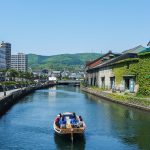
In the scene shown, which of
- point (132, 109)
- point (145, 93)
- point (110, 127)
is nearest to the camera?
point (110, 127)

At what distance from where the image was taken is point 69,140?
43281 mm

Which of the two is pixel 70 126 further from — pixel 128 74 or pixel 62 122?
pixel 128 74

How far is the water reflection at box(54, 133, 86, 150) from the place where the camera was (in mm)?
40531

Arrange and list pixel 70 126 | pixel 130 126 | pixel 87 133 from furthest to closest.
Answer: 1. pixel 130 126
2. pixel 87 133
3. pixel 70 126

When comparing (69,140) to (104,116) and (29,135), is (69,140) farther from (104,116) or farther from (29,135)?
(104,116)

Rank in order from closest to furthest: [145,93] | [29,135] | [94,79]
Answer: [29,135], [145,93], [94,79]

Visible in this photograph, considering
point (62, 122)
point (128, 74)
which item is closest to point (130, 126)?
point (62, 122)

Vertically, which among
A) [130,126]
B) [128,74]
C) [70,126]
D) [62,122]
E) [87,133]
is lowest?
[87,133]

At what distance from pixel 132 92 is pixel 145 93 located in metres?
16.6

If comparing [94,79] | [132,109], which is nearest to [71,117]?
[132,109]

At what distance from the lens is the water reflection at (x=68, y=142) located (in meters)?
40.5

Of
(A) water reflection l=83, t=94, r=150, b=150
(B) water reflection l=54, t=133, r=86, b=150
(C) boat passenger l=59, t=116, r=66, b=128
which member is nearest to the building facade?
(A) water reflection l=83, t=94, r=150, b=150

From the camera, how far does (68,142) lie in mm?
42625

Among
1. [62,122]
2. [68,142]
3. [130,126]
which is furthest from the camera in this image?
[130,126]
